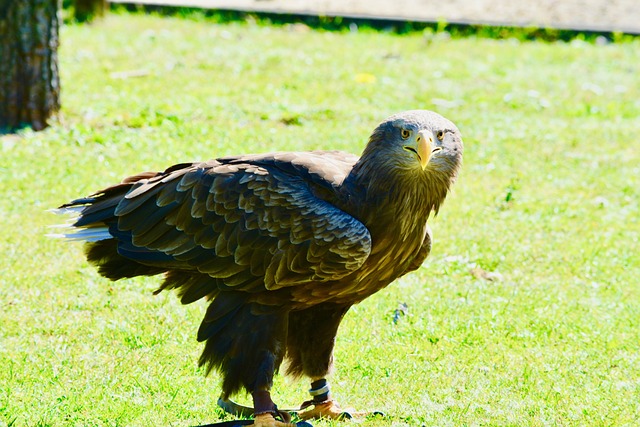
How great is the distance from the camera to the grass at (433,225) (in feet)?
20.2

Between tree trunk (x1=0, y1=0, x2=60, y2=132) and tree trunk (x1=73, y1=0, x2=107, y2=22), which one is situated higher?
tree trunk (x1=0, y1=0, x2=60, y2=132)

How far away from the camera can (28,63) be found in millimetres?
10320

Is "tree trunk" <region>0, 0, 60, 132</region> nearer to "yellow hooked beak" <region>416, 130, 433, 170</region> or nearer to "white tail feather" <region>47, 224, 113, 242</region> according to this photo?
"white tail feather" <region>47, 224, 113, 242</region>

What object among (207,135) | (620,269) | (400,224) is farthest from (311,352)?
(207,135)

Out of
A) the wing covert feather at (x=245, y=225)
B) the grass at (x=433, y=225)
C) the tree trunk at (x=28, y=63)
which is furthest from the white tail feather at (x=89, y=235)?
the tree trunk at (x=28, y=63)

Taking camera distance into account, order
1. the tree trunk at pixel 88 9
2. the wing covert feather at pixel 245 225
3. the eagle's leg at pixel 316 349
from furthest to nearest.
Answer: the tree trunk at pixel 88 9, the eagle's leg at pixel 316 349, the wing covert feather at pixel 245 225

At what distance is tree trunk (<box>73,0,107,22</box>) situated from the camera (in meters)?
16.3

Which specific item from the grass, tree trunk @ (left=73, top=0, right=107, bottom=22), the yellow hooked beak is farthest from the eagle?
tree trunk @ (left=73, top=0, right=107, bottom=22)

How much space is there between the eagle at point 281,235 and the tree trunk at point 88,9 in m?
10.9

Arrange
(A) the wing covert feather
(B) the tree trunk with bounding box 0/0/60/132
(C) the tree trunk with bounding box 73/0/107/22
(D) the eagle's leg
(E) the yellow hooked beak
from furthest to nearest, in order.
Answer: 1. (C) the tree trunk with bounding box 73/0/107/22
2. (B) the tree trunk with bounding box 0/0/60/132
3. (D) the eagle's leg
4. (A) the wing covert feather
5. (E) the yellow hooked beak

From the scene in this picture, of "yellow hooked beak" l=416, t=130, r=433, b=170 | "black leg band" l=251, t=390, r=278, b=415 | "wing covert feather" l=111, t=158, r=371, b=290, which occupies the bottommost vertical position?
"black leg band" l=251, t=390, r=278, b=415

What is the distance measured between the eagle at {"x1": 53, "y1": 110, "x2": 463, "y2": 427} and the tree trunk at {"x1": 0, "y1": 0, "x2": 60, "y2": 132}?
185 inches

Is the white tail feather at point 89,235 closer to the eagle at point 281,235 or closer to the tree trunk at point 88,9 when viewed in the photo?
the eagle at point 281,235

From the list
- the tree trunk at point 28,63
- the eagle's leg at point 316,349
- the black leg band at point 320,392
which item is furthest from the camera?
the tree trunk at point 28,63
